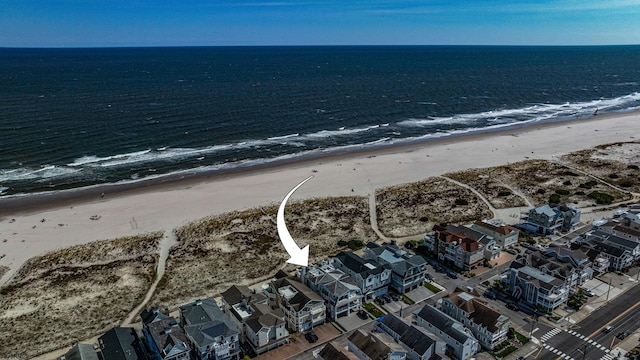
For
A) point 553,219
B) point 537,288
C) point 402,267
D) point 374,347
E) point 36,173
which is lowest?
point 374,347

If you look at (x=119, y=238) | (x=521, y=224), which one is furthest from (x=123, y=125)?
(x=521, y=224)

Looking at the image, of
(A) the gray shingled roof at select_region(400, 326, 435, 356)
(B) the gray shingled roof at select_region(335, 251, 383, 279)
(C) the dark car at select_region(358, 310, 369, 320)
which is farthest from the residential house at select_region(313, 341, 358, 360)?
(B) the gray shingled roof at select_region(335, 251, 383, 279)

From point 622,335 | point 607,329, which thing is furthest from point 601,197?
point 622,335

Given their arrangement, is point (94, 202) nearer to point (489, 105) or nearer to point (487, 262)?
point (487, 262)

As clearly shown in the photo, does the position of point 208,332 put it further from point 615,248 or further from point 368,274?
point 615,248

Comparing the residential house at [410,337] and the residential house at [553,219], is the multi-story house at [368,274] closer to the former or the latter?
the residential house at [410,337]

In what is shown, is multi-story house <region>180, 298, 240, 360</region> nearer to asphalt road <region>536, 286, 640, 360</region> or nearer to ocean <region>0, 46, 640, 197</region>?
asphalt road <region>536, 286, 640, 360</region>

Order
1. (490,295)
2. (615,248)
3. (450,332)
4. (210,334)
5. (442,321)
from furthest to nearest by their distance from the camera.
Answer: (615,248)
(490,295)
(442,321)
(450,332)
(210,334)
